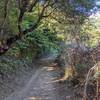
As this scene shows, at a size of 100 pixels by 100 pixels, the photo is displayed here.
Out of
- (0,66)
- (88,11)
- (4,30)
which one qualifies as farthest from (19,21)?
(0,66)

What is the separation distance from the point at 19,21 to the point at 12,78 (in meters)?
5.66

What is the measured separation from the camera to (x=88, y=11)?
1412 centimetres

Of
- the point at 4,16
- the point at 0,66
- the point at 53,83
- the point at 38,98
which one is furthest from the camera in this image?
the point at 53,83

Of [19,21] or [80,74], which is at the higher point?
[19,21]

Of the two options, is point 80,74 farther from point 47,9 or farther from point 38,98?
point 47,9

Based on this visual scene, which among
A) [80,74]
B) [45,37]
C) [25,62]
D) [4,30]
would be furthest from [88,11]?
[45,37]

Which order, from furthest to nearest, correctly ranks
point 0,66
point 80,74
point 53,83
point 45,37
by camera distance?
point 45,37, point 53,83, point 0,66, point 80,74

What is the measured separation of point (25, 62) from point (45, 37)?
7.52m

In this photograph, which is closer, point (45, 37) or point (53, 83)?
point (53, 83)

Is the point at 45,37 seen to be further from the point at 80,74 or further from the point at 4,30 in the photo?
the point at 4,30

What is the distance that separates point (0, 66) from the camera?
1714 centimetres

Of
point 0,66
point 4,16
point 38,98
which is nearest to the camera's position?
point 4,16

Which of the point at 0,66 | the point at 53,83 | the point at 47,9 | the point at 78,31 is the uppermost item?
the point at 47,9

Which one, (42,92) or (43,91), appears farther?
(43,91)
